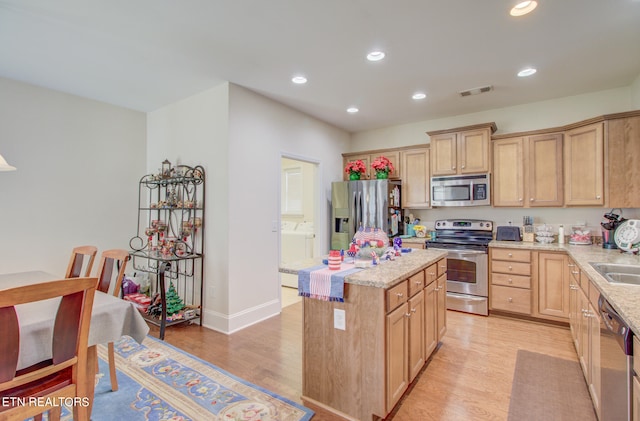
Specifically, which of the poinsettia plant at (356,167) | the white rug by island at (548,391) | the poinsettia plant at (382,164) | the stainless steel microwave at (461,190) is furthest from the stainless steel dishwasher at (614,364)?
the poinsettia plant at (356,167)

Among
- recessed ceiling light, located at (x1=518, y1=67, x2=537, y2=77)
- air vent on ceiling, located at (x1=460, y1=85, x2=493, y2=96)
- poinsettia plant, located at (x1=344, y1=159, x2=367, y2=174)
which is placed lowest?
poinsettia plant, located at (x1=344, y1=159, x2=367, y2=174)

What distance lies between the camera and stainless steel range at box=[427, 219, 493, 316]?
3844 mm

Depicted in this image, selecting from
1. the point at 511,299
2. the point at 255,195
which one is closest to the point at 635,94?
the point at 511,299

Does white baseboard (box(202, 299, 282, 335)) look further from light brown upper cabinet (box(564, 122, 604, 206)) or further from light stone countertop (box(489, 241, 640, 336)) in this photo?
light brown upper cabinet (box(564, 122, 604, 206))

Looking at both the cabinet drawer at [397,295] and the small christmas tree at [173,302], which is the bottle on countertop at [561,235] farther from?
the small christmas tree at [173,302]

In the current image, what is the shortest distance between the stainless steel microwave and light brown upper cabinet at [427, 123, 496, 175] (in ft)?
0.29

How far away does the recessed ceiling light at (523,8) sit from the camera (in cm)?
207

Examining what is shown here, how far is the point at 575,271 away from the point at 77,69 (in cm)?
519

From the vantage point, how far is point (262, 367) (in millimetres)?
2607

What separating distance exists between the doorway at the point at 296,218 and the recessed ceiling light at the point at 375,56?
260 cm

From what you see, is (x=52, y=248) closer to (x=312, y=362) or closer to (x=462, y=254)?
(x=312, y=362)

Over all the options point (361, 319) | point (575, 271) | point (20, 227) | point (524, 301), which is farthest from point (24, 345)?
point (524, 301)

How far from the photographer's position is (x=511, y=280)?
370cm

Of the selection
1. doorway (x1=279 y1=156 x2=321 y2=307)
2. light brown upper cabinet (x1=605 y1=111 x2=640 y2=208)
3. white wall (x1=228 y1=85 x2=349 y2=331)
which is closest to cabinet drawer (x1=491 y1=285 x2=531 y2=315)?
light brown upper cabinet (x1=605 y1=111 x2=640 y2=208)
